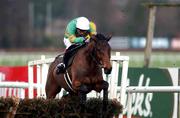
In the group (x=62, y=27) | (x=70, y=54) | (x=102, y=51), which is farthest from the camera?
(x=62, y=27)

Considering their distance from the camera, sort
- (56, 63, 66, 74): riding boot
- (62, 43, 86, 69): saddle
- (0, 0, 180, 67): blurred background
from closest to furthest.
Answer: (62, 43, 86, 69): saddle
(56, 63, 66, 74): riding boot
(0, 0, 180, 67): blurred background

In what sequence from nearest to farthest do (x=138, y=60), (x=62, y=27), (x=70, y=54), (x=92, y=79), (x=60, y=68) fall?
(x=92, y=79), (x=70, y=54), (x=60, y=68), (x=138, y=60), (x=62, y=27)

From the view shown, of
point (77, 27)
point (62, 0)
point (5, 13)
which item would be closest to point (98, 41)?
point (77, 27)

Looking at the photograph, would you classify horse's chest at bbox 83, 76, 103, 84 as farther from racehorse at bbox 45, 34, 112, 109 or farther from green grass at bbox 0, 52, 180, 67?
green grass at bbox 0, 52, 180, 67

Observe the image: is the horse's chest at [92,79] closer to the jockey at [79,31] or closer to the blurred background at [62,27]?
the jockey at [79,31]

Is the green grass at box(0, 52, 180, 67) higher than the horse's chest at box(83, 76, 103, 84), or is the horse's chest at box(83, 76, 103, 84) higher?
the green grass at box(0, 52, 180, 67)

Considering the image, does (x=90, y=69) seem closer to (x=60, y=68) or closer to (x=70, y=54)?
(x=70, y=54)

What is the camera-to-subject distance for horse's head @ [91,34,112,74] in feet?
29.0

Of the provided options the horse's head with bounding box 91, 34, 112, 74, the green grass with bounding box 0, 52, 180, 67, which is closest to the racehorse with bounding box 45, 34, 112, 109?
the horse's head with bounding box 91, 34, 112, 74

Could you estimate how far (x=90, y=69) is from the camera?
372 inches

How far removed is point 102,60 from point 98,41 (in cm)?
26

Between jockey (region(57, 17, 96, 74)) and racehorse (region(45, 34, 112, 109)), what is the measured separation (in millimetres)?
175

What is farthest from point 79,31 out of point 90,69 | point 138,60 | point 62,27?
point 62,27

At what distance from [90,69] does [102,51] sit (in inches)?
19.9
